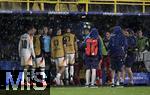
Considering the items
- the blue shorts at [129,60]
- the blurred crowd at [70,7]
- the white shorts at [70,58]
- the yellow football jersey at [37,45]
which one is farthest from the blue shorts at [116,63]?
the yellow football jersey at [37,45]

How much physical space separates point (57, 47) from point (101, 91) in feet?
11.1

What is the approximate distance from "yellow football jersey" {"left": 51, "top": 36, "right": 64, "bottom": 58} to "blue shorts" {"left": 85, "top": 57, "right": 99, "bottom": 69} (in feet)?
3.02

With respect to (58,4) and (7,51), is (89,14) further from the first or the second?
(7,51)

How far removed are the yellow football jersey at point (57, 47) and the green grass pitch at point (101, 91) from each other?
1750 millimetres

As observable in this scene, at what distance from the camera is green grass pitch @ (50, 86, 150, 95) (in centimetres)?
1916

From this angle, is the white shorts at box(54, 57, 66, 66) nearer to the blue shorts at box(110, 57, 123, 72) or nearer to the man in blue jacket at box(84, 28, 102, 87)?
the man in blue jacket at box(84, 28, 102, 87)

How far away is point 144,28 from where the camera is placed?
23547 mm

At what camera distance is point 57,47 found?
22.6 m

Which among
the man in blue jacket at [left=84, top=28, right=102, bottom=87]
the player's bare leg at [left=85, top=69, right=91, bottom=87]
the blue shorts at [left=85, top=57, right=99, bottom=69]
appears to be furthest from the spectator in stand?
the player's bare leg at [left=85, top=69, right=91, bottom=87]

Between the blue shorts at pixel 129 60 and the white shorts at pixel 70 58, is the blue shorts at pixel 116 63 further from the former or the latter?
the white shorts at pixel 70 58

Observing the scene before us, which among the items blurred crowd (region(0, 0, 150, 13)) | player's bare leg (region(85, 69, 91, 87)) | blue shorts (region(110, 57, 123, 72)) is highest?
blurred crowd (region(0, 0, 150, 13))

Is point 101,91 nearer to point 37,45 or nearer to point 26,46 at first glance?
point 37,45

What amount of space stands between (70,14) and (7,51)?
A: 2.57m

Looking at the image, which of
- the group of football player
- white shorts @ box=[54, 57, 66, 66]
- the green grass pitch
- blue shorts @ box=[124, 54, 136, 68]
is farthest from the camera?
blue shorts @ box=[124, 54, 136, 68]
